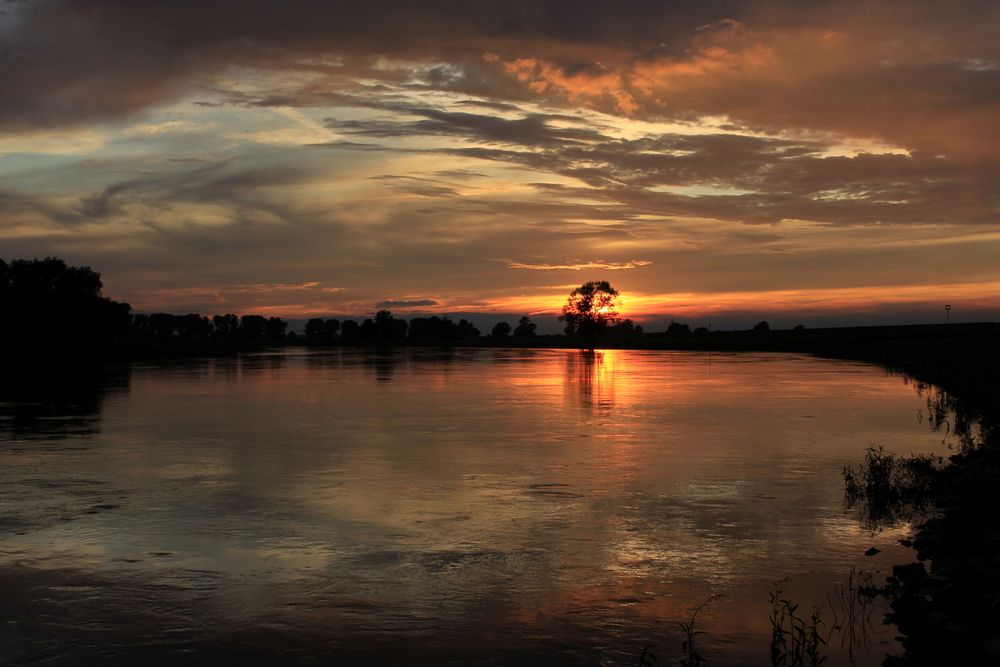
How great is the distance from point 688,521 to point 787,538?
170 centimetres

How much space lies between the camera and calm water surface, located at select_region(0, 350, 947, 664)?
362 inches

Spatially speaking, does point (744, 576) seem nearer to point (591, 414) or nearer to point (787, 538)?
point (787, 538)

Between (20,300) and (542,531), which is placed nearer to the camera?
(542,531)

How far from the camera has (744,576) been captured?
11.3m

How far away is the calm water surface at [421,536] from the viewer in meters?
9.19

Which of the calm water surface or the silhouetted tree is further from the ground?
the silhouetted tree

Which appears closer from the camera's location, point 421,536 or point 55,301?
point 421,536

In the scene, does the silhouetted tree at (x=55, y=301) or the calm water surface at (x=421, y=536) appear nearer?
the calm water surface at (x=421, y=536)

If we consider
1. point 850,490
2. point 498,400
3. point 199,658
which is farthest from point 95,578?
point 498,400

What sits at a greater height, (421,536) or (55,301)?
(55,301)

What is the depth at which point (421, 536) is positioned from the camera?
13344 mm

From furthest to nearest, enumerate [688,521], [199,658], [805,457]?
[805,457], [688,521], [199,658]

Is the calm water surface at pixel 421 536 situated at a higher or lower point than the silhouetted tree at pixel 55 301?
lower

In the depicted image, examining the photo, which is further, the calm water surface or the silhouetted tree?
the silhouetted tree
